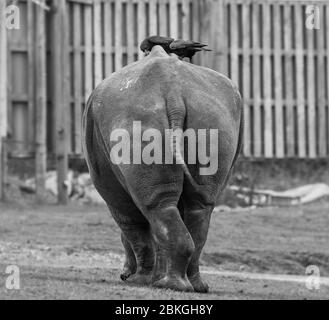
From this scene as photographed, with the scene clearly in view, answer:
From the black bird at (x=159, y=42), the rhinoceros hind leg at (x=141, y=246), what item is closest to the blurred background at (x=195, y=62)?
the rhinoceros hind leg at (x=141, y=246)

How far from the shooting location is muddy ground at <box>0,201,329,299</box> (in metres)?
10.9

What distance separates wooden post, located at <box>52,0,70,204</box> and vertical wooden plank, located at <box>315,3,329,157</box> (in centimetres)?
462

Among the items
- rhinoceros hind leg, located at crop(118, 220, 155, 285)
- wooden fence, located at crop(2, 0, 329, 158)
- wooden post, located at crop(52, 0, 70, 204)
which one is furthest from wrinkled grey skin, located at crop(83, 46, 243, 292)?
wooden fence, located at crop(2, 0, 329, 158)

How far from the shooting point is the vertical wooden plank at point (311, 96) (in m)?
21.9

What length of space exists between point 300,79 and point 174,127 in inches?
511

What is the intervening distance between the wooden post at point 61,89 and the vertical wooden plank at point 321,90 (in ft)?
15.2

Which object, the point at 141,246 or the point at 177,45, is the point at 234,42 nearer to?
the point at 177,45

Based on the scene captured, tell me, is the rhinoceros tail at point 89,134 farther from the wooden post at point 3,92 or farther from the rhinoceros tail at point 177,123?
the wooden post at point 3,92

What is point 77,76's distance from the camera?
21.5 m

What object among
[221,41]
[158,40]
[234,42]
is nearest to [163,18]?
[221,41]

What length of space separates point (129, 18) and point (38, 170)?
11.2ft

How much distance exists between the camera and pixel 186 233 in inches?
369

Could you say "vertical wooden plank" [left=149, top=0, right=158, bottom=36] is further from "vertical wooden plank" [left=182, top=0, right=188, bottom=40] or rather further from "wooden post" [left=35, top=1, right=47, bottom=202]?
"wooden post" [left=35, top=1, right=47, bottom=202]
